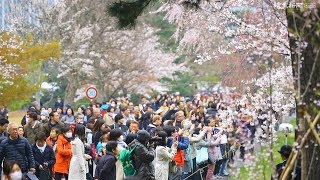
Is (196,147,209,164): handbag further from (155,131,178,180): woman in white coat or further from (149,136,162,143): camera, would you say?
(149,136,162,143): camera

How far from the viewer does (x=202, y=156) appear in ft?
57.6

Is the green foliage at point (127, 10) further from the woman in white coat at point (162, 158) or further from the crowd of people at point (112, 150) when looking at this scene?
the woman in white coat at point (162, 158)

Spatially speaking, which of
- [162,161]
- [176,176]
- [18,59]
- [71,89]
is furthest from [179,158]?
[71,89]

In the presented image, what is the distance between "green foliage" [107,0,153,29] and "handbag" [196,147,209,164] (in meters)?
6.90

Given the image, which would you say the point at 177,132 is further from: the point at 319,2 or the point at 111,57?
the point at 111,57

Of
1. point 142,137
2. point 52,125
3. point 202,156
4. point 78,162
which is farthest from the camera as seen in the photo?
point 202,156

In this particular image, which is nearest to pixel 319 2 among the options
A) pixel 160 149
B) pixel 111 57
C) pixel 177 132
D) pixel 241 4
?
pixel 160 149

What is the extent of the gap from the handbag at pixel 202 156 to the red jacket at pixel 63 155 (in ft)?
12.3

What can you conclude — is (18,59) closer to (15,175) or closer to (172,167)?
(172,167)

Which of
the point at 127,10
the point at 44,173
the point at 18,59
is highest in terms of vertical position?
the point at 18,59

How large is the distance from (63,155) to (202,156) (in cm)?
407

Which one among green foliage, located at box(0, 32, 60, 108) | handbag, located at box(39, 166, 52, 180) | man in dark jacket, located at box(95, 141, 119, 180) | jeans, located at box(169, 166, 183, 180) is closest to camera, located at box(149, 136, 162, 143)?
man in dark jacket, located at box(95, 141, 119, 180)

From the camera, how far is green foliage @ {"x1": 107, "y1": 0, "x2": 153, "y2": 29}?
10.8 metres

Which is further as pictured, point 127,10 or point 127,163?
point 127,163
